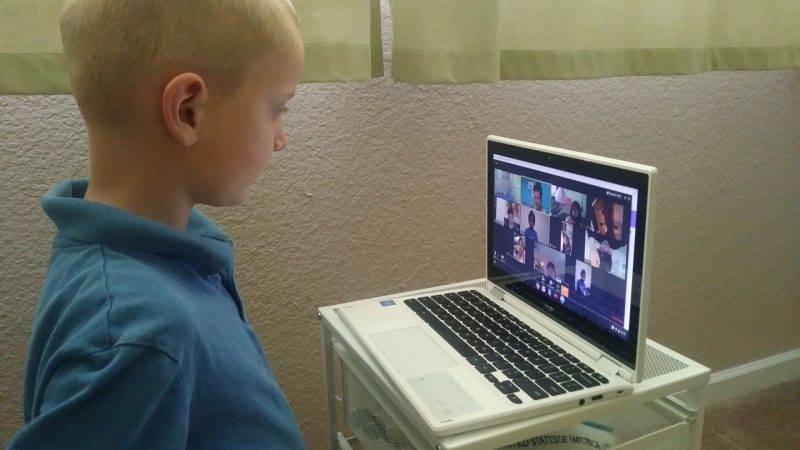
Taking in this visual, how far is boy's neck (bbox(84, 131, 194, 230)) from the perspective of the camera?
0.57 metres

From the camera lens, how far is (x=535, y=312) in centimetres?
94

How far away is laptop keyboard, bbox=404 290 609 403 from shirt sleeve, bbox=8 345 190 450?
1.36ft

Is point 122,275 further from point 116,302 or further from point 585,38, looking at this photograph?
point 585,38

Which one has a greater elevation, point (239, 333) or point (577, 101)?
point (577, 101)

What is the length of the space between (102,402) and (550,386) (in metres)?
0.50

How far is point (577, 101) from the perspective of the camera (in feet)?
4.65

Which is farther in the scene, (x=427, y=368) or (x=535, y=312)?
(x=535, y=312)

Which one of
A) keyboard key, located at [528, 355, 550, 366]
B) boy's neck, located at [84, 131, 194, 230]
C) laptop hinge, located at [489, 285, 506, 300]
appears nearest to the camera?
boy's neck, located at [84, 131, 194, 230]

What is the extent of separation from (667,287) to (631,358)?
97 centimetres

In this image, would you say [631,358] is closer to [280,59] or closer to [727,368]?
[280,59]

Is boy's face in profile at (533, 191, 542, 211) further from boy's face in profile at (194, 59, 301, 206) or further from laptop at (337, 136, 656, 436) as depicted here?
boy's face in profile at (194, 59, 301, 206)

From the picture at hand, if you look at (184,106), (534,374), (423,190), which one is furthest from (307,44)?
(534,374)

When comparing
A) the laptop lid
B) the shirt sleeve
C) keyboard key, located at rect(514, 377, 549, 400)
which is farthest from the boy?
the laptop lid

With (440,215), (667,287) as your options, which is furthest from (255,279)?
(667,287)
